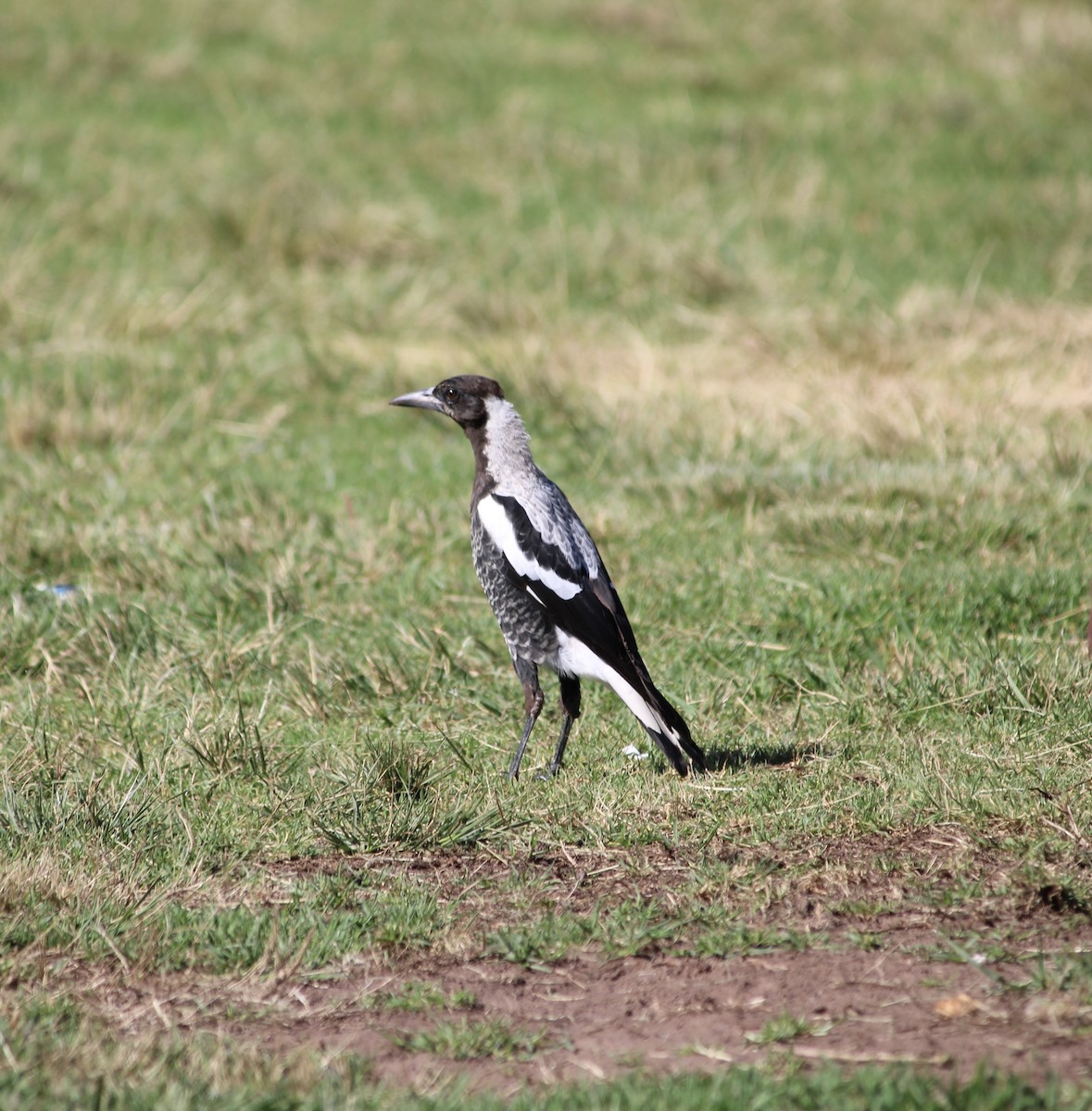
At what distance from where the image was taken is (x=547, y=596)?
4785mm

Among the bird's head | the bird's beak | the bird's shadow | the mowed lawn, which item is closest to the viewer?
the mowed lawn

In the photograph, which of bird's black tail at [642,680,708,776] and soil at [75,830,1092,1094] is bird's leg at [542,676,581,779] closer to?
bird's black tail at [642,680,708,776]

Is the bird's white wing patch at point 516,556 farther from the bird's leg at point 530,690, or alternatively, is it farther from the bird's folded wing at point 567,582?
the bird's leg at point 530,690

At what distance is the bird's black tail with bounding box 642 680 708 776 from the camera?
4.43m

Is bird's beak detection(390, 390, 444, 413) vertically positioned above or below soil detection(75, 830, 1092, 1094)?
above

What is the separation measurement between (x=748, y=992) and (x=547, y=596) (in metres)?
1.72

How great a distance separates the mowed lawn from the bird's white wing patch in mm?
544

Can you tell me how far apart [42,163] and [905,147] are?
7.19 meters

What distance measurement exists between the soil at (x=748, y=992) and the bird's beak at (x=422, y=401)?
1.93 meters

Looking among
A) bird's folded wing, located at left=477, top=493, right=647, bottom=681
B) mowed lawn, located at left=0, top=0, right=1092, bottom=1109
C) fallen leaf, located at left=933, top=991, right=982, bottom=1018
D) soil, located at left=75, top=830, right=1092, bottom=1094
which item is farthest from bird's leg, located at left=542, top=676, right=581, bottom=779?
fallen leaf, located at left=933, top=991, right=982, bottom=1018

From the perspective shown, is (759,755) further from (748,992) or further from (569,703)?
(748,992)

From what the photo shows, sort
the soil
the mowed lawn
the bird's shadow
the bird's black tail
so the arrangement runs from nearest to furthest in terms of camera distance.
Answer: the soil, the mowed lawn, the bird's black tail, the bird's shadow

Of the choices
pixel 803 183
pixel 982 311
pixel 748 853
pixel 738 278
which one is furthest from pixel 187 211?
pixel 748 853

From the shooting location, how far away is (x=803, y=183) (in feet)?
40.7
